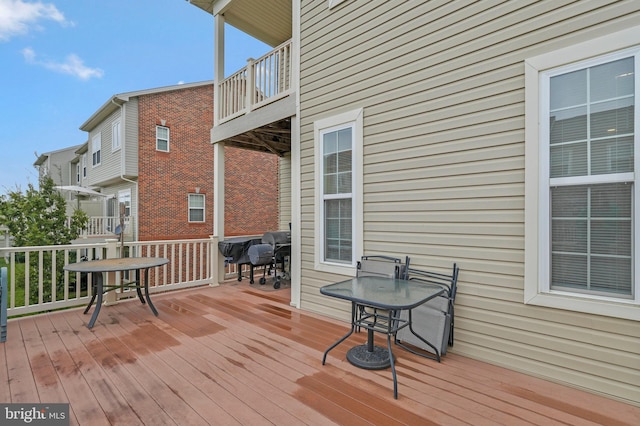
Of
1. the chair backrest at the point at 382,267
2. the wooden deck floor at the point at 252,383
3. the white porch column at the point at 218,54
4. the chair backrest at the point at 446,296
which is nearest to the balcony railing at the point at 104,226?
the white porch column at the point at 218,54

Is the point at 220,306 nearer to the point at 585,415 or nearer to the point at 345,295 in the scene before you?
the point at 345,295

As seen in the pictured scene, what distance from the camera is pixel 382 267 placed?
3.36 metres

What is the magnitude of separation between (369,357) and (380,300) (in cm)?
80

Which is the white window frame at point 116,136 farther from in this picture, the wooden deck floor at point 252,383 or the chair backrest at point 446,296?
the chair backrest at point 446,296

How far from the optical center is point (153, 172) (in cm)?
1219

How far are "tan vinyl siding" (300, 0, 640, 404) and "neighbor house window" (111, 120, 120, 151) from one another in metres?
11.8

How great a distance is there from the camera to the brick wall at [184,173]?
39.4 ft

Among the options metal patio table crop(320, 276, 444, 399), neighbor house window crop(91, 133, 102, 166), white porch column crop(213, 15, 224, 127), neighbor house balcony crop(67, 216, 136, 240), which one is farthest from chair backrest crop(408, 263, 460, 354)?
neighbor house window crop(91, 133, 102, 166)

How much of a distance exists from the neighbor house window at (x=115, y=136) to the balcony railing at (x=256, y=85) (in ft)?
27.7

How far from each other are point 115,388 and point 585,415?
3.45 metres

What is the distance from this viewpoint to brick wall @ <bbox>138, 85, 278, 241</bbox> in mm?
12023

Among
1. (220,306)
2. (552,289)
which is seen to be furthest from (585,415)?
(220,306)

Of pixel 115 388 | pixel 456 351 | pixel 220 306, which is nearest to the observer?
pixel 115 388

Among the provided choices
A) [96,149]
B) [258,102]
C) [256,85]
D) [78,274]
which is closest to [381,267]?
[258,102]
